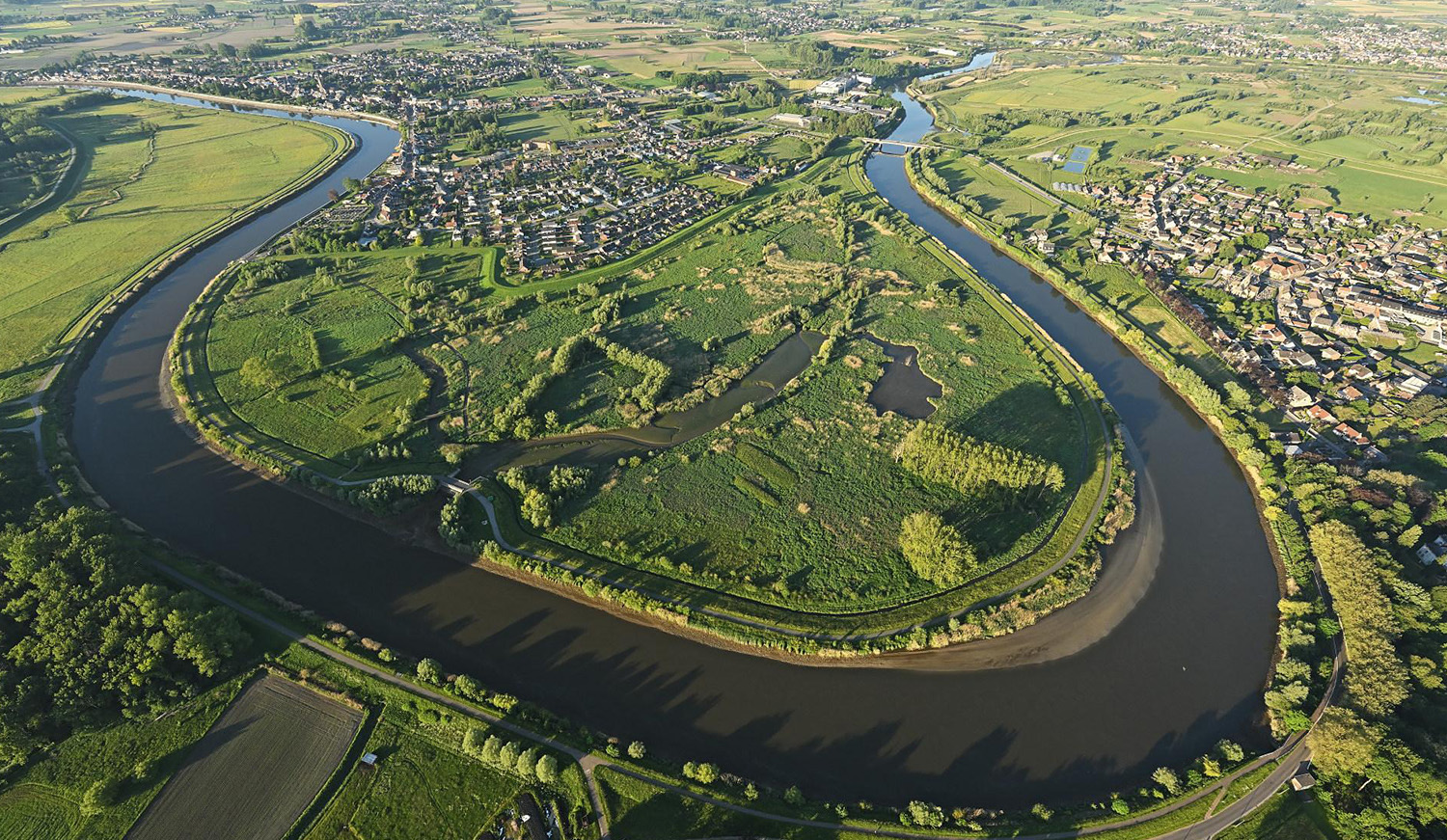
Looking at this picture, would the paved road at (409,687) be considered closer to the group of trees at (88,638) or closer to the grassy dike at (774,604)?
the group of trees at (88,638)

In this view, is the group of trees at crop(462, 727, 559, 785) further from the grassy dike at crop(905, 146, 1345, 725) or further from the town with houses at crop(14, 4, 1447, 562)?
the town with houses at crop(14, 4, 1447, 562)

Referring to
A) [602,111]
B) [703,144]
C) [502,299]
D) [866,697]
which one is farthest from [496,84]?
[866,697]

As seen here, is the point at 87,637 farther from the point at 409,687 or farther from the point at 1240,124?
the point at 1240,124

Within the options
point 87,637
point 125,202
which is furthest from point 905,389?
point 125,202

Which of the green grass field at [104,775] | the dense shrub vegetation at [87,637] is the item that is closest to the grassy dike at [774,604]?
the dense shrub vegetation at [87,637]

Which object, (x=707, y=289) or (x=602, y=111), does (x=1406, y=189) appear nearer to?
(x=707, y=289)

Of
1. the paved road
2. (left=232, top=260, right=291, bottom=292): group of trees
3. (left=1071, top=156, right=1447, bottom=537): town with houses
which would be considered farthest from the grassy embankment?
(left=1071, top=156, right=1447, bottom=537): town with houses
